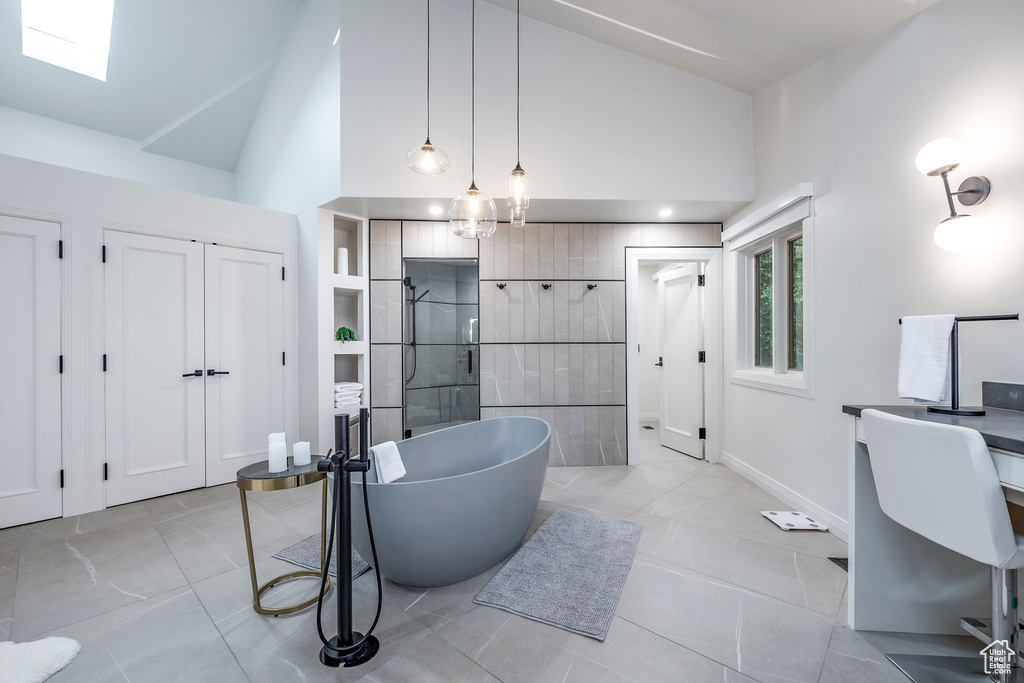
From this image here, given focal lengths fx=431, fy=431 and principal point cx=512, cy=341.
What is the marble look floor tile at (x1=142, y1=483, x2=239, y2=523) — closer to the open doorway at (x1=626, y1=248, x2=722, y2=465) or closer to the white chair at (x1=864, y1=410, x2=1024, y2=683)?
the open doorway at (x1=626, y1=248, x2=722, y2=465)

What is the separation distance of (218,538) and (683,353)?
4.24 meters

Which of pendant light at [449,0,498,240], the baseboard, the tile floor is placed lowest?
the tile floor

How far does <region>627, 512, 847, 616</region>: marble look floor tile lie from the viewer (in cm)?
206

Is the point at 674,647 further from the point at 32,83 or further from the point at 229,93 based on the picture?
the point at 32,83

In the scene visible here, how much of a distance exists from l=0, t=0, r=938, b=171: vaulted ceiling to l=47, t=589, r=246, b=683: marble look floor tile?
4236 mm

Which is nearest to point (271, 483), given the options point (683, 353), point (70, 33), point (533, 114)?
point (533, 114)

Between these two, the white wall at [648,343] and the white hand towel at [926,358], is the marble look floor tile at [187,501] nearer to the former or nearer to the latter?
the white hand towel at [926,358]

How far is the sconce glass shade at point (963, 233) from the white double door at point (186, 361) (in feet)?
14.9

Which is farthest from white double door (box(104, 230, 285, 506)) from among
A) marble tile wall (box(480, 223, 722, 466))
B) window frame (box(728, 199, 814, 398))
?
window frame (box(728, 199, 814, 398))

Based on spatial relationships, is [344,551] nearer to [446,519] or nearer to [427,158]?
[446,519]

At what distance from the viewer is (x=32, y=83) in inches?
154

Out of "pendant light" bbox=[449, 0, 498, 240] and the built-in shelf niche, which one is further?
the built-in shelf niche

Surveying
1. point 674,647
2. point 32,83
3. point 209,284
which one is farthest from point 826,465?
point 32,83

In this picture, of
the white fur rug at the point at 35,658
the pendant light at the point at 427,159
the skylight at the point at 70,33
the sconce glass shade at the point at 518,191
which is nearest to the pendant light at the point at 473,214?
the sconce glass shade at the point at 518,191
